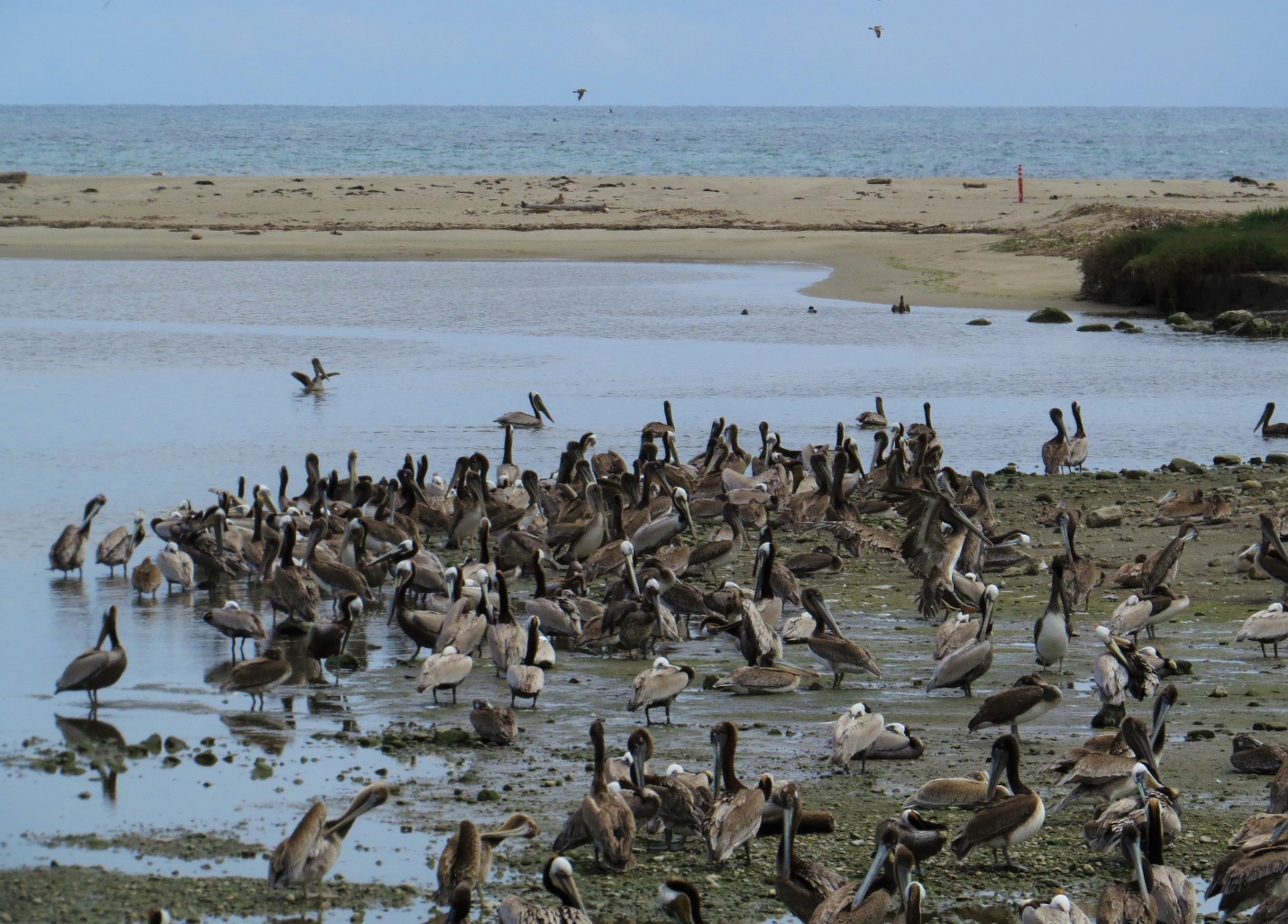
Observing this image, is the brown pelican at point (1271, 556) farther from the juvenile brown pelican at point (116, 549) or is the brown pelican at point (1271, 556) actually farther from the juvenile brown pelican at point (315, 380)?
the juvenile brown pelican at point (315, 380)

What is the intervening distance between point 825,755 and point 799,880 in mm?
1987

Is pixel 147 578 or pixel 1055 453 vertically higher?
pixel 1055 453

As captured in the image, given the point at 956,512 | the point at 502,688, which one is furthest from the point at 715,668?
the point at 956,512

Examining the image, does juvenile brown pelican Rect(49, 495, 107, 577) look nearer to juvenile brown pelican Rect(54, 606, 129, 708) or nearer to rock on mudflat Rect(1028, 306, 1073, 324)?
juvenile brown pelican Rect(54, 606, 129, 708)

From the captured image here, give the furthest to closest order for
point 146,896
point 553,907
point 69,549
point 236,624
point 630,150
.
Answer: point 630,150, point 69,549, point 236,624, point 146,896, point 553,907

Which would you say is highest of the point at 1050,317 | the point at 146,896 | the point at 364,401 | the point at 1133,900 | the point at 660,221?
the point at 660,221

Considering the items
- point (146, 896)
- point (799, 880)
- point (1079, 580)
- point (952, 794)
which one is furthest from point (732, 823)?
point (1079, 580)

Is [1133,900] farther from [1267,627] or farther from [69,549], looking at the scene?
[69,549]

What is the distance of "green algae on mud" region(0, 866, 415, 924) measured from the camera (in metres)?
6.27

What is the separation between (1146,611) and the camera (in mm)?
9922

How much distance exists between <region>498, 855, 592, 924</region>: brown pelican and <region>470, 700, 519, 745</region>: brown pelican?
213cm

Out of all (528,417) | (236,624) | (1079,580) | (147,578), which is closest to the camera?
(236,624)

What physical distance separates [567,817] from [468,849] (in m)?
1.07

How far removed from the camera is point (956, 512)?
11.7 metres
